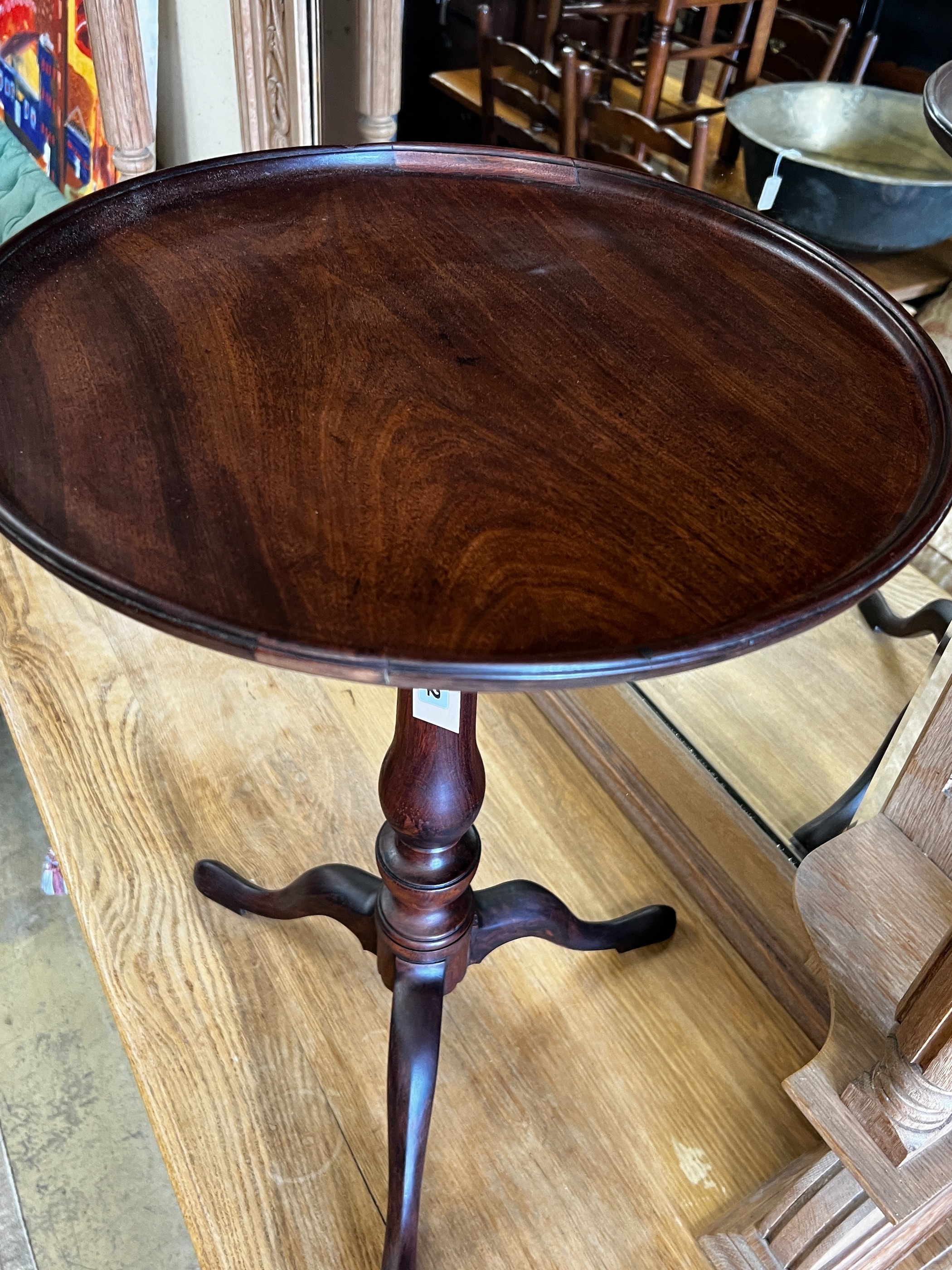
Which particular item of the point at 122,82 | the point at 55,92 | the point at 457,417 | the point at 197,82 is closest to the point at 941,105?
the point at 457,417

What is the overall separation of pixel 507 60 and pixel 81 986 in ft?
4.64

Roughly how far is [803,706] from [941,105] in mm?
674

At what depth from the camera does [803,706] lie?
1.28m

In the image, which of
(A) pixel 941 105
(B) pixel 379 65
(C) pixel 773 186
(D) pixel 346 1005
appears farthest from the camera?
(B) pixel 379 65

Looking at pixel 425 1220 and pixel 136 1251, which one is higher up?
pixel 425 1220

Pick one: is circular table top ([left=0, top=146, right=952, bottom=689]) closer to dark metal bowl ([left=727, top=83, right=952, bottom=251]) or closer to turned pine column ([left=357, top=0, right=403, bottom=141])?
dark metal bowl ([left=727, top=83, right=952, bottom=251])

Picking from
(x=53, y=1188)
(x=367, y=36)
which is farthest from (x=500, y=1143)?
(x=367, y=36)

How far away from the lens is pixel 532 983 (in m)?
1.11

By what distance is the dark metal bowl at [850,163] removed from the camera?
1.11 meters

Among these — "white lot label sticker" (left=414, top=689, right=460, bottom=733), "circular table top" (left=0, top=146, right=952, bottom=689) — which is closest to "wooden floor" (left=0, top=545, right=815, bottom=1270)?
"white lot label sticker" (left=414, top=689, right=460, bottom=733)

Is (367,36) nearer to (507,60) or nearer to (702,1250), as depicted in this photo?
(507,60)

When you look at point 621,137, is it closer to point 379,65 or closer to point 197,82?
point 379,65

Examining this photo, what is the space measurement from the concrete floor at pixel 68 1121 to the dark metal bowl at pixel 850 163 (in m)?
1.30

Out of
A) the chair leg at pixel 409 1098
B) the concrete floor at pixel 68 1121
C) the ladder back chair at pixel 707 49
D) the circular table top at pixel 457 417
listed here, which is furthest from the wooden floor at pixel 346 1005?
the ladder back chair at pixel 707 49
